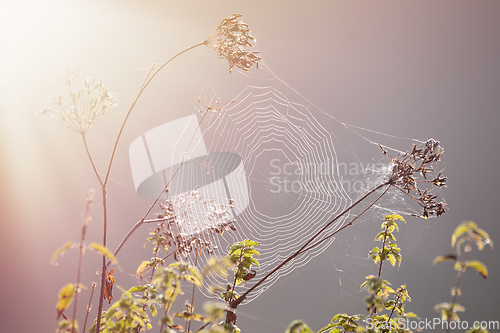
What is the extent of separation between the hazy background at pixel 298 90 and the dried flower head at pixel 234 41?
2.40m

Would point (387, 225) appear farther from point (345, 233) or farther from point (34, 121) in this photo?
point (345, 233)

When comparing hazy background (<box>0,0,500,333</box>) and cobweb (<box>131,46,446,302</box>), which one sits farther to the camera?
cobweb (<box>131,46,446,302</box>)

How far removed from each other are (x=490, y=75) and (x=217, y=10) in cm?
282

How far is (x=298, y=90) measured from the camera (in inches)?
154

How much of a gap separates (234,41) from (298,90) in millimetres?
3314

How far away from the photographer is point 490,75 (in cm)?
427

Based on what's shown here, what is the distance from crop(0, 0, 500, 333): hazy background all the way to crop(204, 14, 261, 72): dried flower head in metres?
2.40

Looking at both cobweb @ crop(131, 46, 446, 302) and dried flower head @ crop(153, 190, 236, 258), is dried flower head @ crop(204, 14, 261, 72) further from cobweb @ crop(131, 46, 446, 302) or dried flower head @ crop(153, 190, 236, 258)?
cobweb @ crop(131, 46, 446, 302)

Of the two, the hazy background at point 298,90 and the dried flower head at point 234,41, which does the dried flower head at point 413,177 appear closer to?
the dried flower head at point 234,41

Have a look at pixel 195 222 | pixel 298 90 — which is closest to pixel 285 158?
pixel 298 90

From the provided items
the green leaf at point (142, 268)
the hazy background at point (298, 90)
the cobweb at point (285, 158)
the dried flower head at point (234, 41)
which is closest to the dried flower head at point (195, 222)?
the green leaf at point (142, 268)

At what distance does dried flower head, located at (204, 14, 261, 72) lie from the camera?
66cm

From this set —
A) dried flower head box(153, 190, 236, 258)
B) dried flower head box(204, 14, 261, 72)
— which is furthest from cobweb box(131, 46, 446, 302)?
dried flower head box(204, 14, 261, 72)

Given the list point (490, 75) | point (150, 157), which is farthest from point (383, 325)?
point (490, 75)
